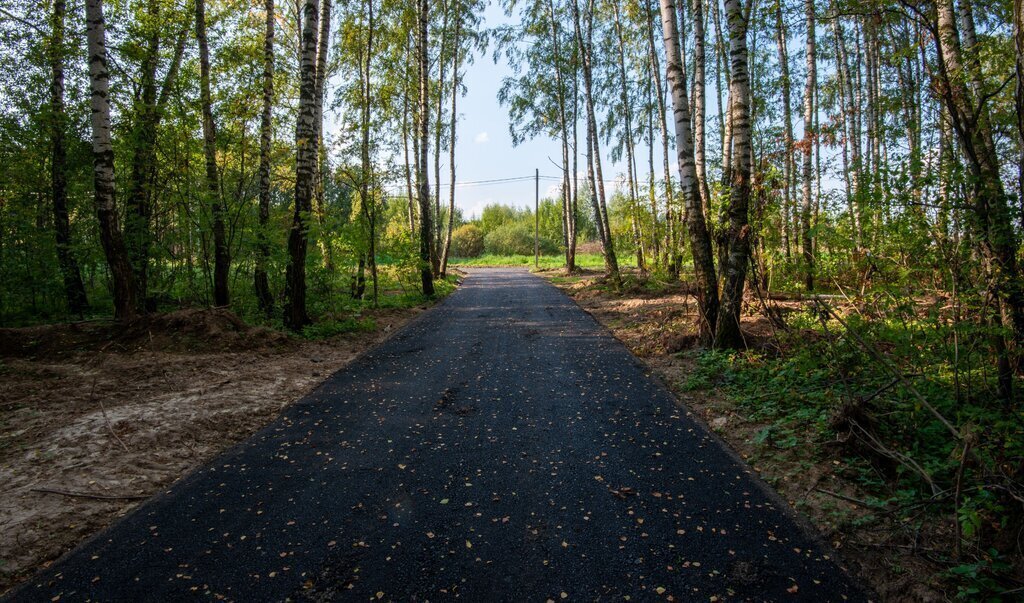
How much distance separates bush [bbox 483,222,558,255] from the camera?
58.0m

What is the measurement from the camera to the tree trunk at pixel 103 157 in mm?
7273

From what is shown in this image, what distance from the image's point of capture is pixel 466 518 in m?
3.04

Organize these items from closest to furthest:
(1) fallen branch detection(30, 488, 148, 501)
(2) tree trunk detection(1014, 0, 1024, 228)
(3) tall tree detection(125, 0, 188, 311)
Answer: (2) tree trunk detection(1014, 0, 1024, 228)
(1) fallen branch detection(30, 488, 148, 501)
(3) tall tree detection(125, 0, 188, 311)

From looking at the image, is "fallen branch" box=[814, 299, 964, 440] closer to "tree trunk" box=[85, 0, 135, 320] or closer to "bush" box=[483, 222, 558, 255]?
"tree trunk" box=[85, 0, 135, 320]

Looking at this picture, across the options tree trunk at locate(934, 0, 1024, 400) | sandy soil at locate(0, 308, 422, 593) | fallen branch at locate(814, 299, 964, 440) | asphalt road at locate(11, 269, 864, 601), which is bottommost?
asphalt road at locate(11, 269, 864, 601)

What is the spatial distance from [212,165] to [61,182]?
4160mm

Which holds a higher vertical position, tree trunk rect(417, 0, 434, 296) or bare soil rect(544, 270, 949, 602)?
tree trunk rect(417, 0, 434, 296)

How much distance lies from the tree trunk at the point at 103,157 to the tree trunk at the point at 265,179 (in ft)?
8.06

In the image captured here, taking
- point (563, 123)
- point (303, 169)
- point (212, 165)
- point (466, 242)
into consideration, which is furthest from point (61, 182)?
point (466, 242)

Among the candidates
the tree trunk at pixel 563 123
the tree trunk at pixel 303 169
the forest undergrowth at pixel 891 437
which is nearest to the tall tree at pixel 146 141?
the tree trunk at pixel 303 169

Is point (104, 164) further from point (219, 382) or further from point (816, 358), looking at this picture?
point (816, 358)

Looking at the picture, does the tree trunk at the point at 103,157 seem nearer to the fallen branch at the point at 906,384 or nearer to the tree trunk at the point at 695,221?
the tree trunk at the point at 695,221

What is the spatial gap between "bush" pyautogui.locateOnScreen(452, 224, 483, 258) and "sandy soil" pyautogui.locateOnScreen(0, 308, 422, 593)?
162 ft

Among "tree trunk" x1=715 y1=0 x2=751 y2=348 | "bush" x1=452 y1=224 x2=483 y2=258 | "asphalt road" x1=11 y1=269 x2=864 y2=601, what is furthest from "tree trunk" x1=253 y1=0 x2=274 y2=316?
"bush" x1=452 y1=224 x2=483 y2=258
